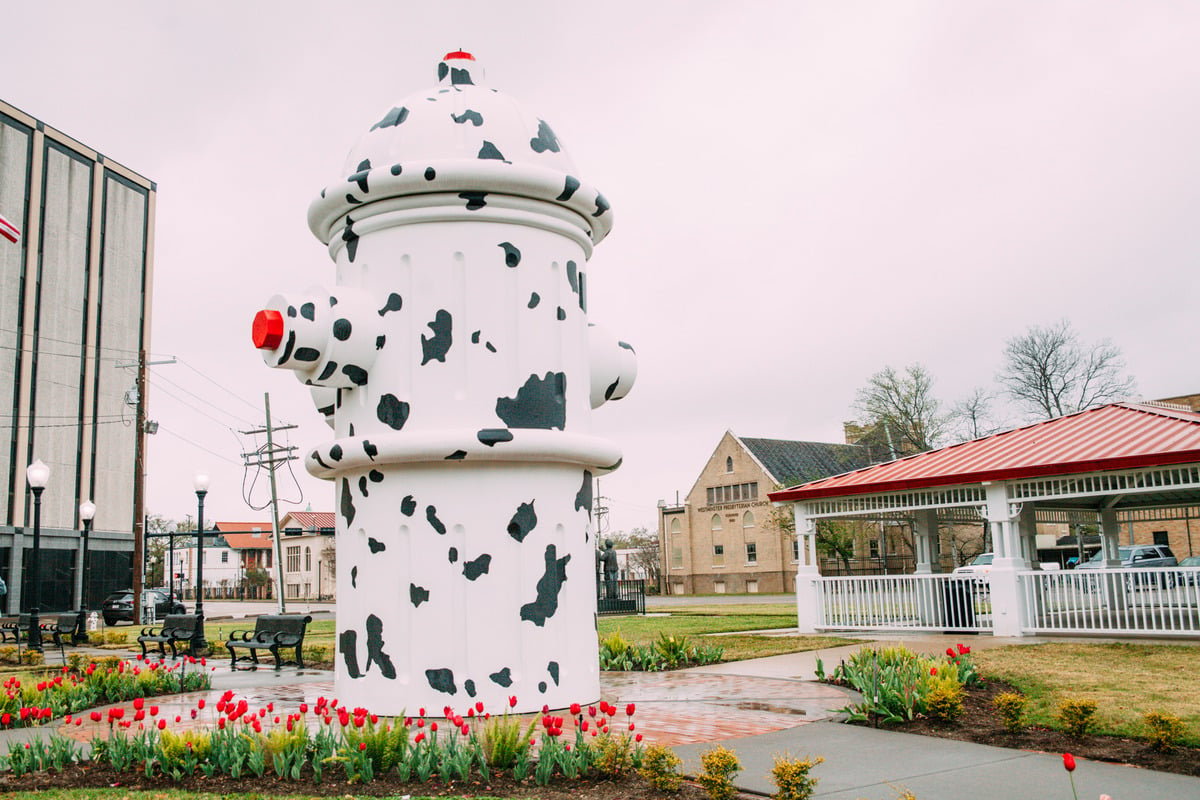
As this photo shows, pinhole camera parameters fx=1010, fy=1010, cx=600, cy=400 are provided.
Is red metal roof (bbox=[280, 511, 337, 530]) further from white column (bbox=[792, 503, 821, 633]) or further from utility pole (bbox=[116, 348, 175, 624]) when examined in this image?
white column (bbox=[792, 503, 821, 633])

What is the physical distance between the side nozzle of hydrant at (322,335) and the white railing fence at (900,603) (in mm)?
12397

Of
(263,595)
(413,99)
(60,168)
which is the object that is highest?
(60,168)

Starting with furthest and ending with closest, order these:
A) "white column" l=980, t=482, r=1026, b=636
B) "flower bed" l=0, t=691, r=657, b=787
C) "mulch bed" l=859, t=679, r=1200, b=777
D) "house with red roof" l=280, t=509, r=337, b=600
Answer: "house with red roof" l=280, t=509, r=337, b=600, "white column" l=980, t=482, r=1026, b=636, "mulch bed" l=859, t=679, r=1200, b=777, "flower bed" l=0, t=691, r=657, b=787

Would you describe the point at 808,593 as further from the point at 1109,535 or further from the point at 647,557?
the point at 647,557

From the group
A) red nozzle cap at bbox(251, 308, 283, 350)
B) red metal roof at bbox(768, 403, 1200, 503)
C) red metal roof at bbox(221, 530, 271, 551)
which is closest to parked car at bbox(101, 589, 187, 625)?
red metal roof at bbox(768, 403, 1200, 503)

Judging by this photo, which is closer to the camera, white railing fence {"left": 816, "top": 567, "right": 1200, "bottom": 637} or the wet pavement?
the wet pavement

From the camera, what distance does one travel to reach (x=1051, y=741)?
6770mm

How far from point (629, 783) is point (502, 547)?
75.4 inches

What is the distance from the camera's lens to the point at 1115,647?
1361cm

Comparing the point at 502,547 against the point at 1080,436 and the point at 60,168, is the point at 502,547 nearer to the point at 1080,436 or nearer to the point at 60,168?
the point at 1080,436

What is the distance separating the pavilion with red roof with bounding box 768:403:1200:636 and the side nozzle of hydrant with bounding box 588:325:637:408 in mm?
9444

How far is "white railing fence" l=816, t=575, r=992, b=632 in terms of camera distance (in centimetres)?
1694

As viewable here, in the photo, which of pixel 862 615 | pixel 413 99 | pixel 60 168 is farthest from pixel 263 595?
pixel 413 99

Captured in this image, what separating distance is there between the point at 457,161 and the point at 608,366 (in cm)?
208
